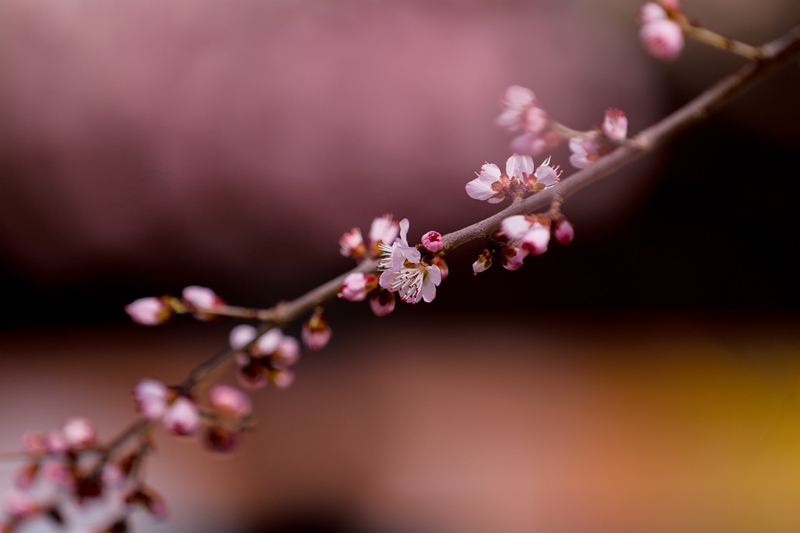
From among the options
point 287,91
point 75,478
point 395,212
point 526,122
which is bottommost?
point 75,478

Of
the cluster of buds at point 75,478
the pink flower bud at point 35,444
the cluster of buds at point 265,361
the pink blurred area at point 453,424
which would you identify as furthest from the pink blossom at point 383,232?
the pink blurred area at point 453,424

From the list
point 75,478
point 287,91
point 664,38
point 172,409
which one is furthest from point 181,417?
point 287,91

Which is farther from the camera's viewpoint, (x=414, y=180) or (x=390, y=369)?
(x=390, y=369)

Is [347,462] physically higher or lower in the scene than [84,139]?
lower

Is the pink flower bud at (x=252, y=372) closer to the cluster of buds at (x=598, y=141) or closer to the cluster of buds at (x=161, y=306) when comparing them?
the cluster of buds at (x=161, y=306)

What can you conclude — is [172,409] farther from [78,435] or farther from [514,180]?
[514,180]

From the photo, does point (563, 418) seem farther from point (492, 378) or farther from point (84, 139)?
point (84, 139)

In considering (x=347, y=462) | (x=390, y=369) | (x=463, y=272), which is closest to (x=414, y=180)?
(x=463, y=272)
